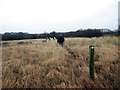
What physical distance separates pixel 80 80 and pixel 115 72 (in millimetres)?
1448

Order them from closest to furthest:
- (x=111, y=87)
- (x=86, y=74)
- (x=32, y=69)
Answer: (x=111, y=87), (x=86, y=74), (x=32, y=69)

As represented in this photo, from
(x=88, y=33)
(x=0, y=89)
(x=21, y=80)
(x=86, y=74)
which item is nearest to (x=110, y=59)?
(x=86, y=74)

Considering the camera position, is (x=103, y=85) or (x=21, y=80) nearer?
(x=103, y=85)

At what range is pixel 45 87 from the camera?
173 inches

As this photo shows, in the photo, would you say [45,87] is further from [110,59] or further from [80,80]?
[110,59]

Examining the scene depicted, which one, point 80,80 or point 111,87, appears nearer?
point 111,87

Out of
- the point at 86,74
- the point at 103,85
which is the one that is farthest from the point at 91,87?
the point at 86,74

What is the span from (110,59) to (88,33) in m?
61.5

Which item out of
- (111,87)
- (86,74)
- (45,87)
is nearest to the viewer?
(111,87)

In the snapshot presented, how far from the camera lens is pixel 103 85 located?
428 cm

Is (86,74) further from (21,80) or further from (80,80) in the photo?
(21,80)

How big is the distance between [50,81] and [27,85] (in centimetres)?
72

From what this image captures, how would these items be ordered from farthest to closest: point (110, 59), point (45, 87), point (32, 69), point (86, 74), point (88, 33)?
point (88, 33) < point (110, 59) < point (32, 69) < point (86, 74) < point (45, 87)

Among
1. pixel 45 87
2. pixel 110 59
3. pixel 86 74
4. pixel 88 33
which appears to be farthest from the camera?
pixel 88 33
